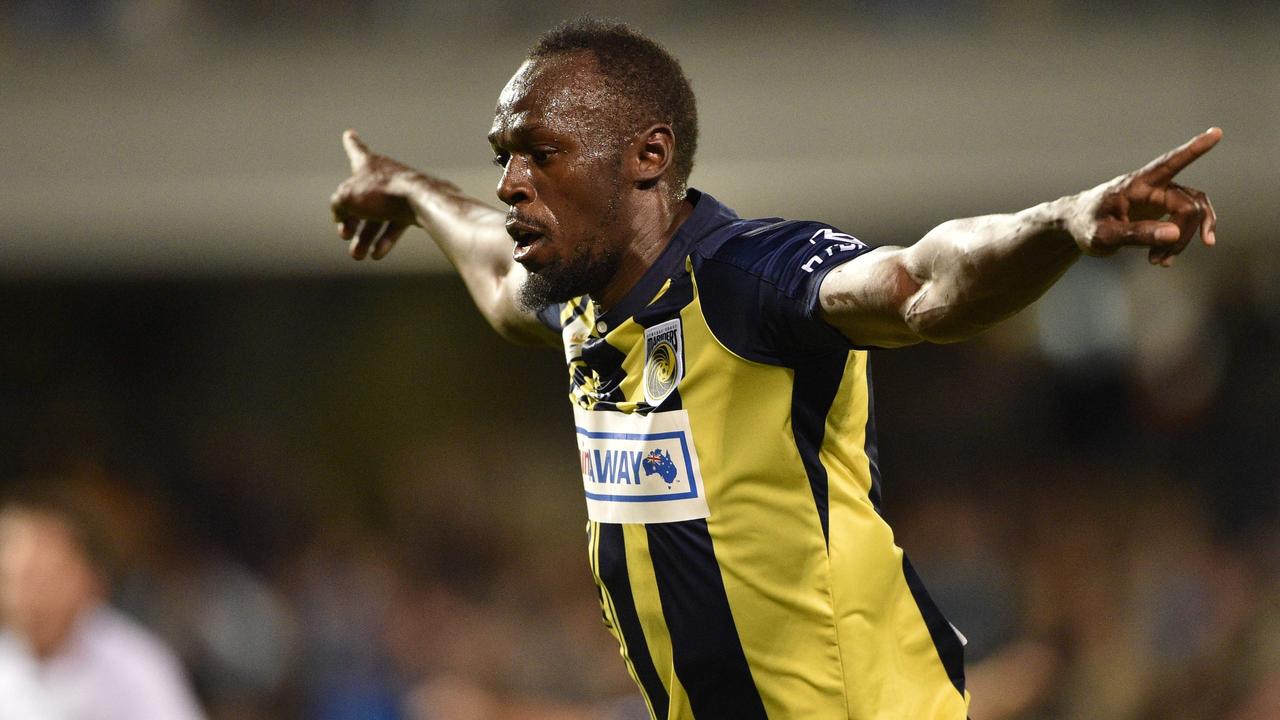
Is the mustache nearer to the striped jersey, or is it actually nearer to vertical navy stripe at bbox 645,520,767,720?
the striped jersey

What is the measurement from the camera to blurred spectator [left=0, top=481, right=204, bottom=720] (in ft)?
18.1

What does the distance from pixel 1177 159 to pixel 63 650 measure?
479cm

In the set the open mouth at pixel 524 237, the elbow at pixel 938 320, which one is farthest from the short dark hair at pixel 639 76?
the elbow at pixel 938 320

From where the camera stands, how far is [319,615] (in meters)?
9.07

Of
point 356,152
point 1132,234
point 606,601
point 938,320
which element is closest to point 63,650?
point 356,152

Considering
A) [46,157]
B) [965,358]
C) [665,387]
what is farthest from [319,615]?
[665,387]

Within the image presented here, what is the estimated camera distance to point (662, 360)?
280cm

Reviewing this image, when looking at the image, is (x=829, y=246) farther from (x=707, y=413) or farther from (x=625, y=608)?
(x=625, y=608)

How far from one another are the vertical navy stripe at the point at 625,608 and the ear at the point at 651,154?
0.66m

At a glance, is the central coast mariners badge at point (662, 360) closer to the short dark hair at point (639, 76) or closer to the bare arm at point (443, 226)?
the short dark hair at point (639, 76)

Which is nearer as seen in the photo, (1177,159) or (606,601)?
(1177,159)

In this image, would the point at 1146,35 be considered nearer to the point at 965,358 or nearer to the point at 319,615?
the point at 965,358

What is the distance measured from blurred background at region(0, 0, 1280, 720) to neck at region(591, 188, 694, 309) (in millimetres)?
5268

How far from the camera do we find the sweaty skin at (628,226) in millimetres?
2062
